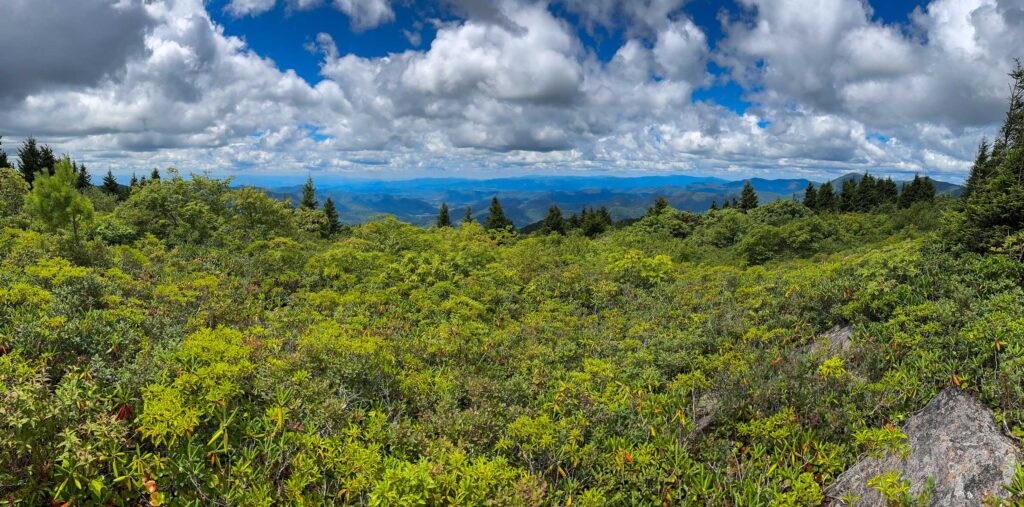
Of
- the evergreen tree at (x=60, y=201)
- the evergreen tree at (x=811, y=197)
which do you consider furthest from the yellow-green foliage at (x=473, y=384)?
the evergreen tree at (x=811, y=197)

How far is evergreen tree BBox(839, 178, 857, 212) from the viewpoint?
193 ft

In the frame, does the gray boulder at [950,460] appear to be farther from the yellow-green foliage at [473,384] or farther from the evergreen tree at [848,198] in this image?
the evergreen tree at [848,198]

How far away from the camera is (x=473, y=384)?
6734mm

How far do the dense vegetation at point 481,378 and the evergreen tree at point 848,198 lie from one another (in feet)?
194

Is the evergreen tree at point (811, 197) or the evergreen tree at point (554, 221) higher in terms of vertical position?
the evergreen tree at point (811, 197)

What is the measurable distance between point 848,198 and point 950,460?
237 feet

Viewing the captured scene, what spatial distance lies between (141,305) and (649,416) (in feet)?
30.8

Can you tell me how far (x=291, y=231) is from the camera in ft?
72.2

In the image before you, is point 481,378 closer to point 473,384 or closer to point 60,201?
point 473,384

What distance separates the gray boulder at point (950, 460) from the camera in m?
4.08

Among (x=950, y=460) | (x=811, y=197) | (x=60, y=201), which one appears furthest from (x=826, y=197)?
(x=60, y=201)

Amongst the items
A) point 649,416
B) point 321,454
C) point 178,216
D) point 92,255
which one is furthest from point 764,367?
point 178,216

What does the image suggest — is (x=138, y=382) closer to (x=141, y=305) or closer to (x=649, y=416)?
(x=141, y=305)

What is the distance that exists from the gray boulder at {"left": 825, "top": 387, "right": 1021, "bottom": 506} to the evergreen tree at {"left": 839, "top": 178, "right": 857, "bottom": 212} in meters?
65.9
